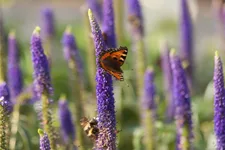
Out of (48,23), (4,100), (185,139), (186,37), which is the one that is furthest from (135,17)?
(4,100)

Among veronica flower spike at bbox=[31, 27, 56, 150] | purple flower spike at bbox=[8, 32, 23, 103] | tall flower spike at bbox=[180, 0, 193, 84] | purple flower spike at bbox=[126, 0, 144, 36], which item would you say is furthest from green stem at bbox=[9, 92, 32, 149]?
tall flower spike at bbox=[180, 0, 193, 84]

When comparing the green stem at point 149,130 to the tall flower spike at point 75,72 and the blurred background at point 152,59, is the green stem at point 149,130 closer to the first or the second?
the blurred background at point 152,59

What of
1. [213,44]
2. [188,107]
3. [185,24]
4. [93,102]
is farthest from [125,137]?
[213,44]

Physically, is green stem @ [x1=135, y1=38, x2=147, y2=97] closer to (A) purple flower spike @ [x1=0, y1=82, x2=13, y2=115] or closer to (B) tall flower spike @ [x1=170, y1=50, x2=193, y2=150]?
(B) tall flower spike @ [x1=170, y1=50, x2=193, y2=150]

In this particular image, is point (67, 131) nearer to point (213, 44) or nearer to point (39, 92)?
point (39, 92)

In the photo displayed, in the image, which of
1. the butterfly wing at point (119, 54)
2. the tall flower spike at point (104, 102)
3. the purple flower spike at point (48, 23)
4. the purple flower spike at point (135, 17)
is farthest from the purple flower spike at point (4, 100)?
the purple flower spike at point (48, 23)

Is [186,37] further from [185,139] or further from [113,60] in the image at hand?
[113,60]
